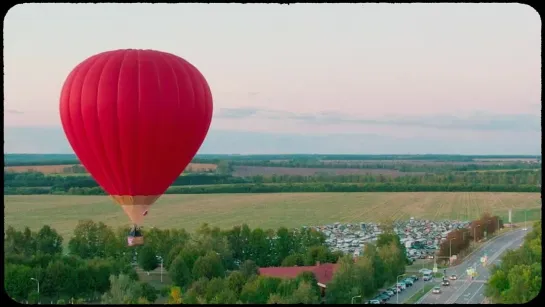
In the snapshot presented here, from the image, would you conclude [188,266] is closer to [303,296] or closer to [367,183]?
[303,296]

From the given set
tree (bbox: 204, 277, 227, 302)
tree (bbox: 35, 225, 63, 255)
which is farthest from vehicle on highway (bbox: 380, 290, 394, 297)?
tree (bbox: 35, 225, 63, 255)

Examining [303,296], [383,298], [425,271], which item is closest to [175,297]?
[303,296]

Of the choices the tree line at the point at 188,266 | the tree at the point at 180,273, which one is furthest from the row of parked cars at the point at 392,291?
the tree at the point at 180,273

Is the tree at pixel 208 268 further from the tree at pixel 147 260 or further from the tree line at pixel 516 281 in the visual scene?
the tree line at pixel 516 281

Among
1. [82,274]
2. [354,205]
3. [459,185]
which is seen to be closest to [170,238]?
[82,274]

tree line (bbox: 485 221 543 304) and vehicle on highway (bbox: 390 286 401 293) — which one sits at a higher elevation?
tree line (bbox: 485 221 543 304)

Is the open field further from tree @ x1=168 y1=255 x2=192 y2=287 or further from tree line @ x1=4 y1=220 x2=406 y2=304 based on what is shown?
tree @ x1=168 y1=255 x2=192 y2=287
